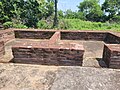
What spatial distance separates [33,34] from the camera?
615cm

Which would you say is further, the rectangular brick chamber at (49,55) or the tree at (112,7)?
the tree at (112,7)

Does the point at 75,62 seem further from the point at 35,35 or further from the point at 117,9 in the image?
the point at 117,9

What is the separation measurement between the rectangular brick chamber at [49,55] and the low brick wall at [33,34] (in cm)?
287

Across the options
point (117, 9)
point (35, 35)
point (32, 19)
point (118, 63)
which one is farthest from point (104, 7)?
point (118, 63)

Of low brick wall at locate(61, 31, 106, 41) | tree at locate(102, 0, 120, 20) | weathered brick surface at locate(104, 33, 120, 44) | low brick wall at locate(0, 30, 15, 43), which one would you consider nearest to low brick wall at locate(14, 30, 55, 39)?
low brick wall at locate(0, 30, 15, 43)

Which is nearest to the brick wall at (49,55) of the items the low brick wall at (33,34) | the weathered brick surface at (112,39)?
the weathered brick surface at (112,39)

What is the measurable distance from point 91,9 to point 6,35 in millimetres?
33864

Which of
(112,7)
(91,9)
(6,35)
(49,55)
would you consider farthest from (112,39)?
(91,9)

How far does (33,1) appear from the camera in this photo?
30.6 feet

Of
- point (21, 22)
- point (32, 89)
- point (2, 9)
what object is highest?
point (2, 9)

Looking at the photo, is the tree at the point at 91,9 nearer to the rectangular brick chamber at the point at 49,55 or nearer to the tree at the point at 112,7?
the tree at the point at 112,7

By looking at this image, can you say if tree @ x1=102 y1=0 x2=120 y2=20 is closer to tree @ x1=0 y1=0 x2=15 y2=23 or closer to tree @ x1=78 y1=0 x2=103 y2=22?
tree @ x1=78 y1=0 x2=103 y2=22

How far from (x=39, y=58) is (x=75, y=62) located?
73 centimetres

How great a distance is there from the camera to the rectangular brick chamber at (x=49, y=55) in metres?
3.19
